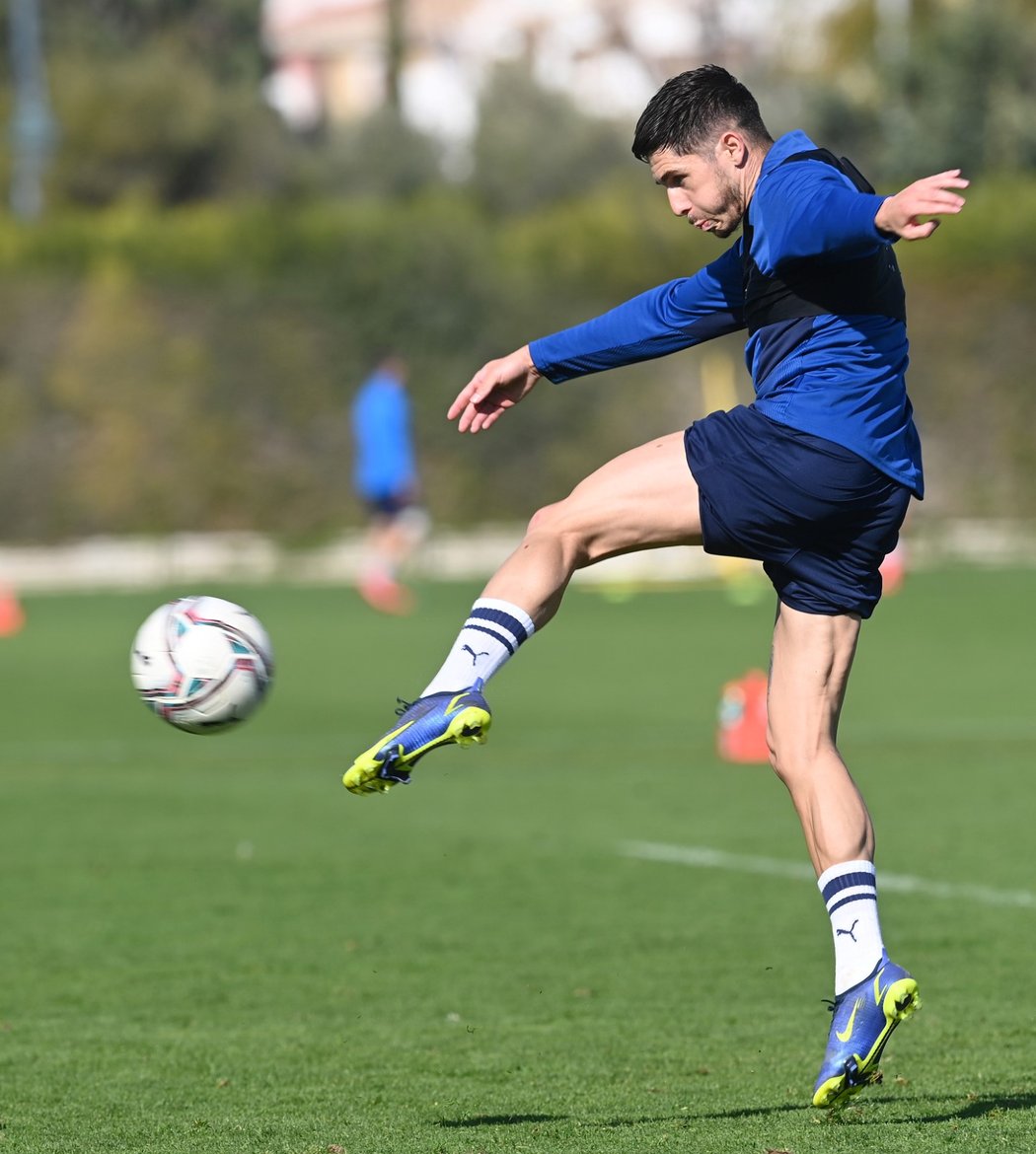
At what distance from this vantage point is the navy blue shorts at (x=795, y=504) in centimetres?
524

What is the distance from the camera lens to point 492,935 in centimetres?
788

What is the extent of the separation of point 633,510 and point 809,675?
24.1 inches

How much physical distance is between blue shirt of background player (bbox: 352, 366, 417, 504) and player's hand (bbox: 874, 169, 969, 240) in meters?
20.1

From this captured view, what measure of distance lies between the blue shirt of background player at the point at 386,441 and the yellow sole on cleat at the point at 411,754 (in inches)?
775

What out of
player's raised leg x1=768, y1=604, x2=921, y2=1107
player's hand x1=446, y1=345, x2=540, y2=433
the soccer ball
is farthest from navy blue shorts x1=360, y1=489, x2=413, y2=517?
player's raised leg x1=768, y1=604, x2=921, y2=1107

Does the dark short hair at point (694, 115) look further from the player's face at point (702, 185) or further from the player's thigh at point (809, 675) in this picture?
the player's thigh at point (809, 675)

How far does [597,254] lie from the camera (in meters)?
32.7

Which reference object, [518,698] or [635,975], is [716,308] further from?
[518,698]

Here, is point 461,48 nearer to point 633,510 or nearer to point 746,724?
point 746,724

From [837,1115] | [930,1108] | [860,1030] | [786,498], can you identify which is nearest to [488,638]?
[786,498]

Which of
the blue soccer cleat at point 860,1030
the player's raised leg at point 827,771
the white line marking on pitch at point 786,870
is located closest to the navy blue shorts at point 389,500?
the white line marking on pitch at point 786,870

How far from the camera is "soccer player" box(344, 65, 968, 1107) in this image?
17.0 feet

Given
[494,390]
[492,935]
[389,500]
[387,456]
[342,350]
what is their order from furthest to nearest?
1. [342,350]
2. [389,500]
3. [387,456]
4. [492,935]
5. [494,390]

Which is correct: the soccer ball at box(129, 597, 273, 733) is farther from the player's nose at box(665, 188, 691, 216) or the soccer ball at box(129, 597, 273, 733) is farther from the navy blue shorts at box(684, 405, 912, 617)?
the player's nose at box(665, 188, 691, 216)
